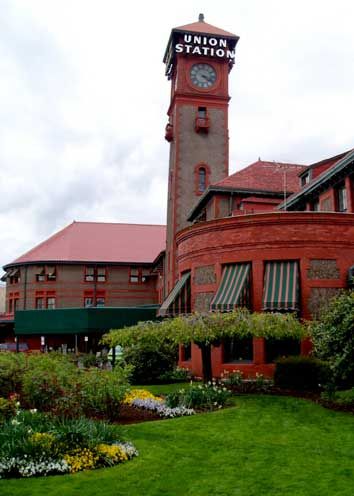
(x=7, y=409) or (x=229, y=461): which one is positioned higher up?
(x=7, y=409)

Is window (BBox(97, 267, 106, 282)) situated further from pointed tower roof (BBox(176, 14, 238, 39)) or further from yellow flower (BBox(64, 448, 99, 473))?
yellow flower (BBox(64, 448, 99, 473))

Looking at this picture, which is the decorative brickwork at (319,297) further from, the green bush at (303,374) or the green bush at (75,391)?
the green bush at (75,391)

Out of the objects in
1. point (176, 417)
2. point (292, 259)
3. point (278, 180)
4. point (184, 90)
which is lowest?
point (176, 417)

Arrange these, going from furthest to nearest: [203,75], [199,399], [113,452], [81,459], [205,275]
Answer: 1. [203,75]
2. [205,275]
3. [199,399]
4. [113,452]
5. [81,459]

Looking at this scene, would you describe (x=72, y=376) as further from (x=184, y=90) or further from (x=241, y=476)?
(x=184, y=90)

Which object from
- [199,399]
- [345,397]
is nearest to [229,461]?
[199,399]

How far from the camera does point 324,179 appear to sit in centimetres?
2856

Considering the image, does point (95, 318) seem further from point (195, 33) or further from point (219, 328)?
point (219, 328)

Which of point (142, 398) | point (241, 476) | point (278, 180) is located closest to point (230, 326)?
point (142, 398)

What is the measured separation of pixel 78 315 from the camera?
4728 cm

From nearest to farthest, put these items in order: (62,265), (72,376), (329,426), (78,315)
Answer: (329,426), (72,376), (78,315), (62,265)

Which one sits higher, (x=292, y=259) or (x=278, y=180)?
(x=278, y=180)

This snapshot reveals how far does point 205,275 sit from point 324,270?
5.63 m

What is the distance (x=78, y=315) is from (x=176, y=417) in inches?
1308
